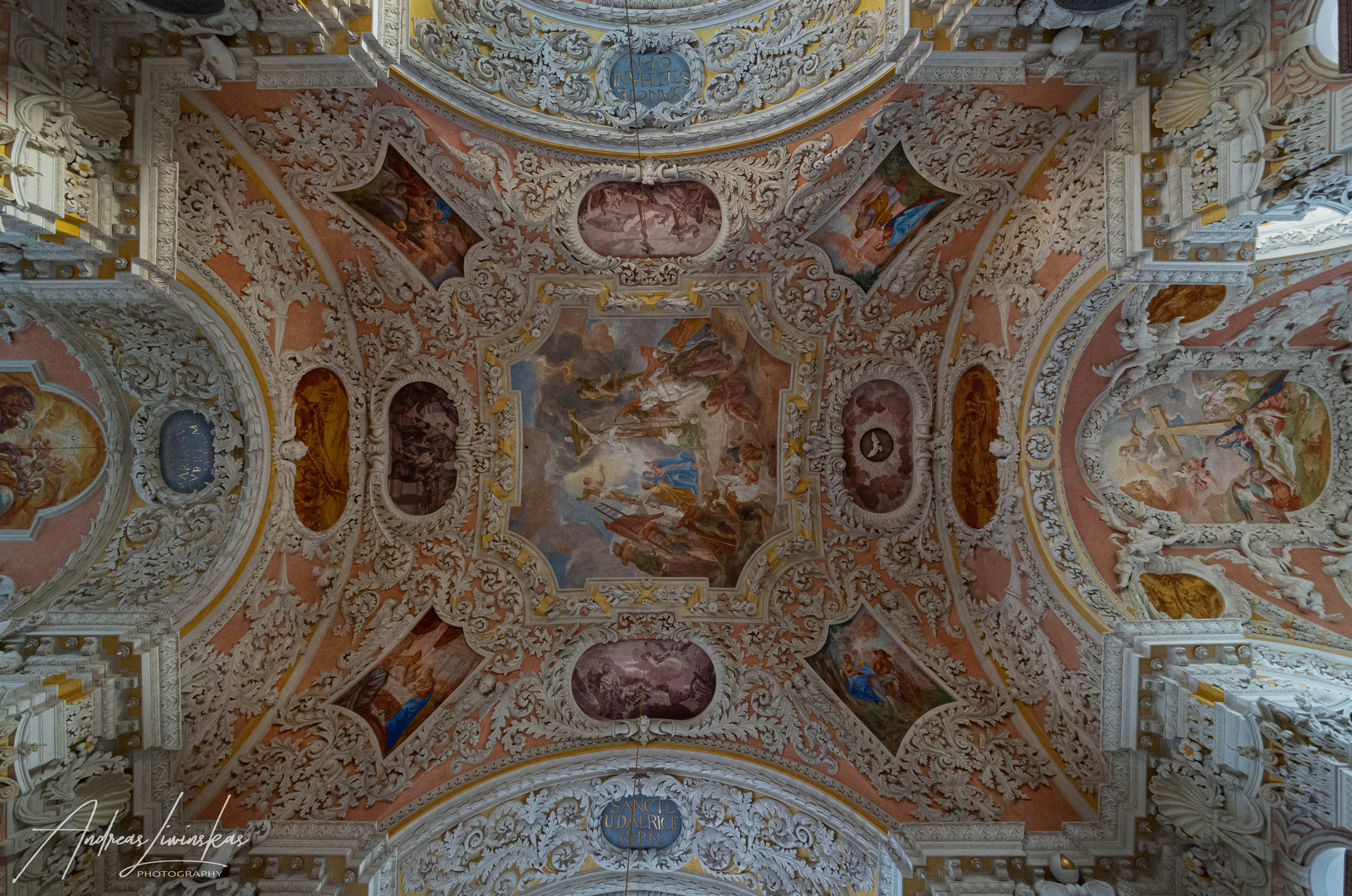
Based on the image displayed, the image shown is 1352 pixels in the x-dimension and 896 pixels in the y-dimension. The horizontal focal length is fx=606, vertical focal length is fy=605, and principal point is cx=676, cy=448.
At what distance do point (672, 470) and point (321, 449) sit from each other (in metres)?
5.48

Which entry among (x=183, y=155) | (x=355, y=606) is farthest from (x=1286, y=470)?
(x=183, y=155)

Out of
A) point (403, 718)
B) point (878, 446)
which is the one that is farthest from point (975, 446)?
point (403, 718)

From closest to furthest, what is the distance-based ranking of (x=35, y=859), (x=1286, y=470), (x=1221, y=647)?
1. (x=35, y=859)
2. (x=1221, y=647)
3. (x=1286, y=470)

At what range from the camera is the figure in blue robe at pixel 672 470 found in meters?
10.4

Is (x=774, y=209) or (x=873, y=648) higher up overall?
(x=774, y=209)

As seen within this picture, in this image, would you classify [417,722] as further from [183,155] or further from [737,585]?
[183,155]

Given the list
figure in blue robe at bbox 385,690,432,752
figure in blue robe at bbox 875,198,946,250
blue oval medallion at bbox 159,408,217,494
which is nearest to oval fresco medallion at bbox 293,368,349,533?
blue oval medallion at bbox 159,408,217,494

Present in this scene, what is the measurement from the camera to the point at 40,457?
330 inches

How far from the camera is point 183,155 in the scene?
24.3 ft

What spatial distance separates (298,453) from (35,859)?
5.00m

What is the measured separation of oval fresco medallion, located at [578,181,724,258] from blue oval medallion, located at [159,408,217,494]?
606 centimetres

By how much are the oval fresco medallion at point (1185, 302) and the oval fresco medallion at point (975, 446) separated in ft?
6.51
